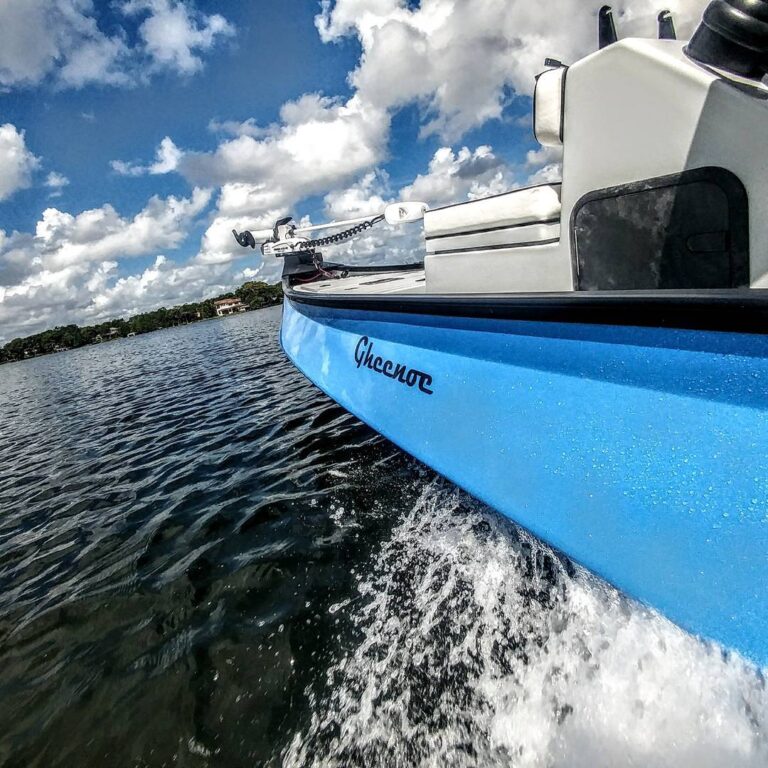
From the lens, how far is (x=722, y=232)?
1753 millimetres

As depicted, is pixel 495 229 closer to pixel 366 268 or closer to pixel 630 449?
pixel 630 449

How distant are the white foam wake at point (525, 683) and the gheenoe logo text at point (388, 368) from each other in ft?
3.65

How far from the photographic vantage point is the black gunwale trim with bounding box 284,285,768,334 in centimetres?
135

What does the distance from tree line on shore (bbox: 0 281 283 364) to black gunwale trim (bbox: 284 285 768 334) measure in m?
126

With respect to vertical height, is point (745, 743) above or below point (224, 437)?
above

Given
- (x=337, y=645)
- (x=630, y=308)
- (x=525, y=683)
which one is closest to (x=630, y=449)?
(x=630, y=308)

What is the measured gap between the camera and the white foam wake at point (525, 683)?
1.42 meters

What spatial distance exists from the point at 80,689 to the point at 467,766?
203 centimetres

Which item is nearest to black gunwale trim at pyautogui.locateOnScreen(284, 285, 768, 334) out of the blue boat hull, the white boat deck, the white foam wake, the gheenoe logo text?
the blue boat hull

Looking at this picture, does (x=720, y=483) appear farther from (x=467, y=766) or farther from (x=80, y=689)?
(x=80, y=689)

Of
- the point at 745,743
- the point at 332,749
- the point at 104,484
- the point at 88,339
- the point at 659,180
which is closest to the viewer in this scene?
the point at 745,743

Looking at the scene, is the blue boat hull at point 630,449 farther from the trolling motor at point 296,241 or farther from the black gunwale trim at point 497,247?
the trolling motor at point 296,241

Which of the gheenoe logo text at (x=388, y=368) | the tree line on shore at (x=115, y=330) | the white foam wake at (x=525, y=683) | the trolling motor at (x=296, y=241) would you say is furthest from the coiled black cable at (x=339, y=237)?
the tree line on shore at (x=115, y=330)

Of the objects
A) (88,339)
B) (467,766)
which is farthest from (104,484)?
(88,339)
